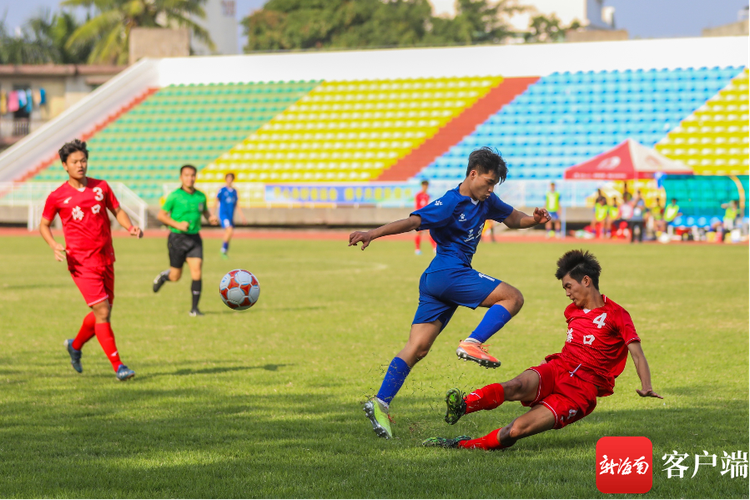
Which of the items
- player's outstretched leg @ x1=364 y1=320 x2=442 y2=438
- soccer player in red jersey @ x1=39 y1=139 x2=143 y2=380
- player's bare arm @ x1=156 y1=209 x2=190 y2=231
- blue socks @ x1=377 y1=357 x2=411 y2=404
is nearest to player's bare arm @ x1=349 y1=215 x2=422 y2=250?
player's outstretched leg @ x1=364 y1=320 x2=442 y2=438

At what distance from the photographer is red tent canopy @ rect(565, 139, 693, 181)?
26.7m

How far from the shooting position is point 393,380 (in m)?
5.52

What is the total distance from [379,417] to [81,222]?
11.1ft

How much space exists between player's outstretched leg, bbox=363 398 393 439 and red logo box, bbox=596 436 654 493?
53.3 inches

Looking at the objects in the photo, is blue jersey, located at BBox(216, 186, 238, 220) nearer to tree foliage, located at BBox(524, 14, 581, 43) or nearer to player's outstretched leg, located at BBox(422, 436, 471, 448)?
player's outstretched leg, located at BBox(422, 436, 471, 448)

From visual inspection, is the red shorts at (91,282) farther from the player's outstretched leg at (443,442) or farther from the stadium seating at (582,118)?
the stadium seating at (582,118)

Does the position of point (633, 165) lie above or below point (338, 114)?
below

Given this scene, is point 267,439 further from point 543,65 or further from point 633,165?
point 543,65

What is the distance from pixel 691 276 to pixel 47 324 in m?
11.3

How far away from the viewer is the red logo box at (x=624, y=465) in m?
4.27

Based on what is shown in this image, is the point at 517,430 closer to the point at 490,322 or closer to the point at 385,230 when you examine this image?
the point at 490,322

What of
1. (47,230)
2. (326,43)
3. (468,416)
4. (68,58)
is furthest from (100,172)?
(468,416)

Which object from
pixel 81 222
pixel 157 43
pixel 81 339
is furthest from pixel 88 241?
pixel 157 43

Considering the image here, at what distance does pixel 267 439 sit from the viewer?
17.6 feet
